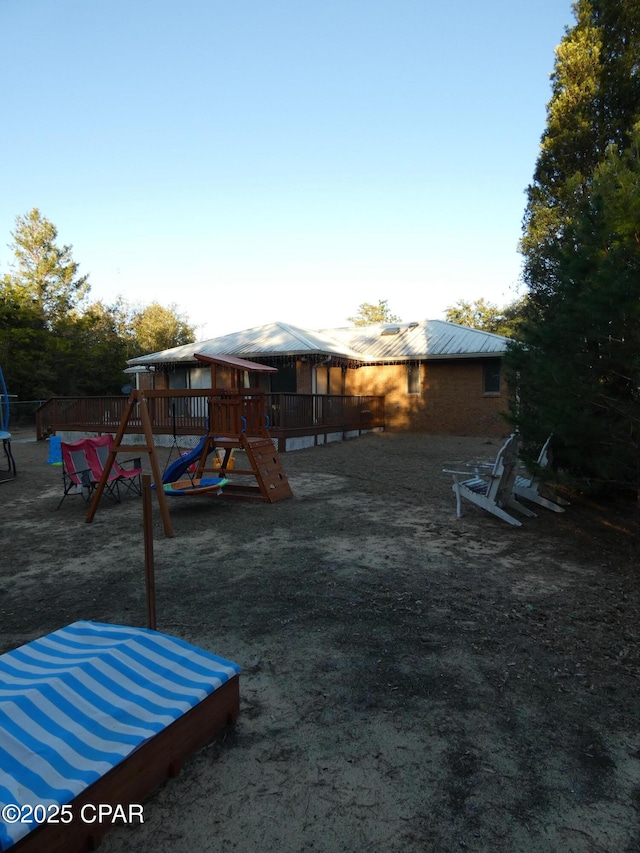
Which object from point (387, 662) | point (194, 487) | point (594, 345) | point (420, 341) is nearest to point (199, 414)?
point (194, 487)

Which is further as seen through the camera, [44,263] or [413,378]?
[44,263]

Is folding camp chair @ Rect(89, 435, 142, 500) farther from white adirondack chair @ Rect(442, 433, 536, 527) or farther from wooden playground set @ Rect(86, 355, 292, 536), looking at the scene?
white adirondack chair @ Rect(442, 433, 536, 527)

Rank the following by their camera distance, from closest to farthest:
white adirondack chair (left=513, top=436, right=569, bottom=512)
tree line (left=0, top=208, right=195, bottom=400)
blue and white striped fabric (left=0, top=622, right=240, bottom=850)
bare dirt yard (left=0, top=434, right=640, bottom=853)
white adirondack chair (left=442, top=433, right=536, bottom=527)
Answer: blue and white striped fabric (left=0, top=622, right=240, bottom=850), bare dirt yard (left=0, top=434, right=640, bottom=853), white adirondack chair (left=442, top=433, right=536, bottom=527), white adirondack chair (left=513, top=436, right=569, bottom=512), tree line (left=0, top=208, right=195, bottom=400)

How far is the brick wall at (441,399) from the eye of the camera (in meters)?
19.6

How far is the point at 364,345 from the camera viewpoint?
2312 cm

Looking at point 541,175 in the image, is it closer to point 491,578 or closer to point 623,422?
point 623,422

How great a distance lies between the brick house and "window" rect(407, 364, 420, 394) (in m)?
0.04

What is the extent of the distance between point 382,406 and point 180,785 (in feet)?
64.4

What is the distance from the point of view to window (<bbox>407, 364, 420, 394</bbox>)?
68.4 ft

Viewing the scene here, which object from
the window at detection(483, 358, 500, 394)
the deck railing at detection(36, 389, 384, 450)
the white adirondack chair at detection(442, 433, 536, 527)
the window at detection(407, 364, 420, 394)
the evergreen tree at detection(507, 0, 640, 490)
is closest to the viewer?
the evergreen tree at detection(507, 0, 640, 490)

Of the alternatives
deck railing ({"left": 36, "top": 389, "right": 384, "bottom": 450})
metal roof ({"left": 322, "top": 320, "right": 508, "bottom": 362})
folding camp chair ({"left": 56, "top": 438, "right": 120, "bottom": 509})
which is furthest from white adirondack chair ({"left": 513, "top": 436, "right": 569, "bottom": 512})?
metal roof ({"left": 322, "top": 320, "right": 508, "bottom": 362})

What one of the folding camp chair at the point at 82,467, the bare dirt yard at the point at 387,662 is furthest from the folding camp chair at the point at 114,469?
the bare dirt yard at the point at 387,662

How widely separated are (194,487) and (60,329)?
30300mm

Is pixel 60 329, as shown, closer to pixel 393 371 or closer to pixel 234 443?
pixel 393 371
